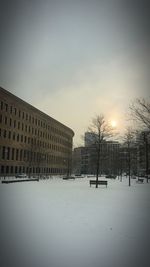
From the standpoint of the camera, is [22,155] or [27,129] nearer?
[22,155]

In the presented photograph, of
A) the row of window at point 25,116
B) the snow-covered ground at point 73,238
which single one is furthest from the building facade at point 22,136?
the snow-covered ground at point 73,238

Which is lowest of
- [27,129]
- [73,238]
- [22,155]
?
[73,238]

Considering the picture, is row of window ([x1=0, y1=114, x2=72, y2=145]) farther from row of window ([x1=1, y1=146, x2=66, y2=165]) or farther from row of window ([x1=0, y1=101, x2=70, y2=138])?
row of window ([x1=1, y1=146, x2=66, y2=165])

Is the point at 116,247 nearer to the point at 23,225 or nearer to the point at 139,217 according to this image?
the point at 23,225

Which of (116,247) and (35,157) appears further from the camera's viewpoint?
(35,157)

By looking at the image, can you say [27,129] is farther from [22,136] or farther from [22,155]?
[22,155]

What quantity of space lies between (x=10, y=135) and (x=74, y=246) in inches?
1819

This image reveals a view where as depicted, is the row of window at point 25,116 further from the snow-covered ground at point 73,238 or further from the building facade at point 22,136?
the snow-covered ground at point 73,238

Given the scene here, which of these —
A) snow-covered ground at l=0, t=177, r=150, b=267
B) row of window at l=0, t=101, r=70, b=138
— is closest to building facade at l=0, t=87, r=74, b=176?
row of window at l=0, t=101, r=70, b=138

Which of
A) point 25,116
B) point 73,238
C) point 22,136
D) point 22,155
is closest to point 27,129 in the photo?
point 22,136

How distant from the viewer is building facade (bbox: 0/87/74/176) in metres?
48.8

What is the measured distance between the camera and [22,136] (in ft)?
182

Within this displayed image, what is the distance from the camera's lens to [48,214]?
9.65 meters

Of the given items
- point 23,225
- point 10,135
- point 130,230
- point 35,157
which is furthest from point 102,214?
point 35,157
